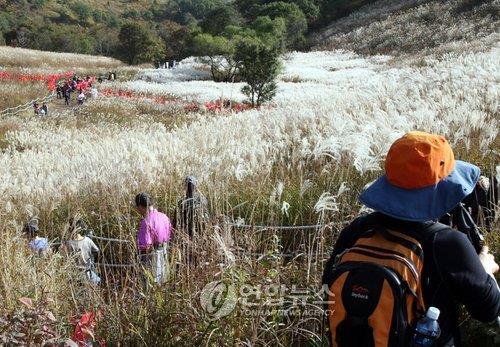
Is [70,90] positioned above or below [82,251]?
below

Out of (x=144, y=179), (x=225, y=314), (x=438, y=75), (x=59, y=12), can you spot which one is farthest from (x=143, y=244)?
(x=59, y=12)

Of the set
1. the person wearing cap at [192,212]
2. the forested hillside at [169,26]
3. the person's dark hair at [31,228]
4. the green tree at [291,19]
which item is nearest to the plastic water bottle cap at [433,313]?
the person wearing cap at [192,212]

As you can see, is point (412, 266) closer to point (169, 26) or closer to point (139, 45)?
point (139, 45)

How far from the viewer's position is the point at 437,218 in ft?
7.03

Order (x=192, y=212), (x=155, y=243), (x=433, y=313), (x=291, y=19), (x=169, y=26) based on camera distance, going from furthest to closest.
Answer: (x=169, y=26) → (x=291, y=19) → (x=192, y=212) → (x=155, y=243) → (x=433, y=313)

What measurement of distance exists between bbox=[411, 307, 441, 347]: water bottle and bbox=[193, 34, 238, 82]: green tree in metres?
43.4

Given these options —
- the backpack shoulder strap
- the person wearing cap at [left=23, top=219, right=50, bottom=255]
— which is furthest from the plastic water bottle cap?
the person wearing cap at [left=23, top=219, right=50, bottom=255]

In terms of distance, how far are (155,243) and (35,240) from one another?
148cm

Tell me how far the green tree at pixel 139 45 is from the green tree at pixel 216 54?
2380cm

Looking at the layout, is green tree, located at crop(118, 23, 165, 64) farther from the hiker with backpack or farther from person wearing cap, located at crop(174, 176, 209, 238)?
person wearing cap, located at crop(174, 176, 209, 238)

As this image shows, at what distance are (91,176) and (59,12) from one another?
16412cm

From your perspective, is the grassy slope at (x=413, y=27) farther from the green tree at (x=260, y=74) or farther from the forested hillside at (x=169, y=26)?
the green tree at (x=260, y=74)

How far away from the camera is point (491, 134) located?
4621mm

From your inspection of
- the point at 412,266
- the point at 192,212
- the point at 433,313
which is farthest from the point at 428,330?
the point at 192,212
